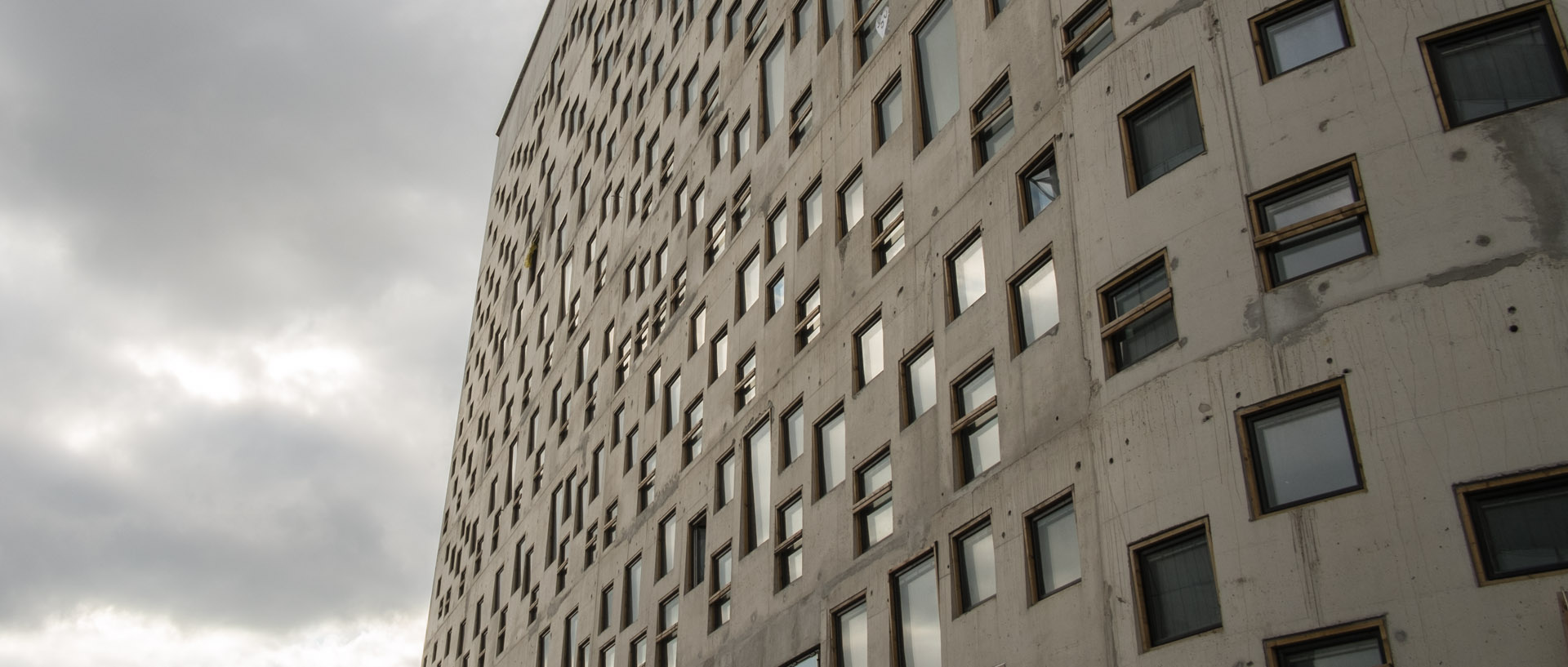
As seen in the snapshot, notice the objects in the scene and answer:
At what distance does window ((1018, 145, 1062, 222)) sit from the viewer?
922 inches

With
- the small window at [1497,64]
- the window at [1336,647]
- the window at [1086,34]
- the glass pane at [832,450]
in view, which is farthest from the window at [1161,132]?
the glass pane at [832,450]

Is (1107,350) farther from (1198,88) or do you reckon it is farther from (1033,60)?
(1033,60)

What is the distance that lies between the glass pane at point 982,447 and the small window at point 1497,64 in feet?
27.0

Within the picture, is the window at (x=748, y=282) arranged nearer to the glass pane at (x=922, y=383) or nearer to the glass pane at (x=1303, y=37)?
the glass pane at (x=922, y=383)

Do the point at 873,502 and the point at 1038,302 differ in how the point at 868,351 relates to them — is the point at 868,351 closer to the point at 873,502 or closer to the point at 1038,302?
the point at 873,502

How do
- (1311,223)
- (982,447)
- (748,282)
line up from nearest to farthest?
(1311,223)
(982,447)
(748,282)

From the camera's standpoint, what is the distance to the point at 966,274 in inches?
989

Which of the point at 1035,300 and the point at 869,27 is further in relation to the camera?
the point at 869,27

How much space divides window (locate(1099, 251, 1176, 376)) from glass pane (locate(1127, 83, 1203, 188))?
146cm

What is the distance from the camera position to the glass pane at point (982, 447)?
22.9 meters

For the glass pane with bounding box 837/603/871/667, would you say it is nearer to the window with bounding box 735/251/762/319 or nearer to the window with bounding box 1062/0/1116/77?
the window with bounding box 1062/0/1116/77

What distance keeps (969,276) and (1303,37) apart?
24.0ft

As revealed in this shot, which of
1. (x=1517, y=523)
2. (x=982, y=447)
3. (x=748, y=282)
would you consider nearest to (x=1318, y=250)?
(x=1517, y=523)

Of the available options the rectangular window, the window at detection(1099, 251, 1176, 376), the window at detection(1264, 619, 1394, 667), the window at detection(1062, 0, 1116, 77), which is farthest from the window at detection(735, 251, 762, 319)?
the window at detection(1264, 619, 1394, 667)
